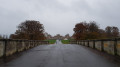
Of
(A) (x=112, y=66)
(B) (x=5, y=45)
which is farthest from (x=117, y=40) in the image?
(B) (x=5, y=45)

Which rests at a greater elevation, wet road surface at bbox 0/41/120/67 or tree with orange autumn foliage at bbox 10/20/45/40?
tree with orange autumn foliage at bbox 10/20/45/40

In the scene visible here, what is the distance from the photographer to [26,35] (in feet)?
160

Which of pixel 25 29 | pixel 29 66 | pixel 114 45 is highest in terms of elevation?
pixel 25 29

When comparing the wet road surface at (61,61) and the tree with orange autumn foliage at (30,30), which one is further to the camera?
the tree with orange autumn foliage at (30,30)

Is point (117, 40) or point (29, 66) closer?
point (29, 66)

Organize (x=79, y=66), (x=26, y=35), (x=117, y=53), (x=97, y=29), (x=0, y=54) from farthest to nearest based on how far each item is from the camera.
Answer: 1. (x=97, y=29)
2. (x=26, y=35)
3. (x=117, y=53)
4. (x=0, y=54)
5. (x=79, y=66)

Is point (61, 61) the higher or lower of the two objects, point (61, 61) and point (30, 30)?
the lower

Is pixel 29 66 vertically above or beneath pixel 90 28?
beneath

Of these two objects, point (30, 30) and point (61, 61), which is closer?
point (61, 61)

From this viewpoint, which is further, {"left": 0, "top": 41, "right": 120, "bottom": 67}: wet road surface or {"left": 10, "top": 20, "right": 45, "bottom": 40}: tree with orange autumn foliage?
{"left": 10, "top": 20, "right": 45, "bottom": 40}: tree with orange autumn foliage

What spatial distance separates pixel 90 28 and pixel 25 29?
1325 inches

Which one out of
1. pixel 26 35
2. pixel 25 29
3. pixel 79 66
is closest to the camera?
pixel 79 66

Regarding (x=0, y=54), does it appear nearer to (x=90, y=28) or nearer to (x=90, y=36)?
(x=90, y=36)

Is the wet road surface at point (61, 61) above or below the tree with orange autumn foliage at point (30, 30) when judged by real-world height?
below
